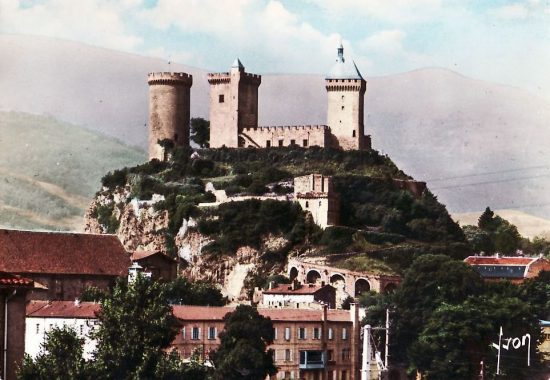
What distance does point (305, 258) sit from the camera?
354 feet

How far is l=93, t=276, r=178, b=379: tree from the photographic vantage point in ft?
203

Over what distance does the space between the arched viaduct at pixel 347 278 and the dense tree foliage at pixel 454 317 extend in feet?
11.6

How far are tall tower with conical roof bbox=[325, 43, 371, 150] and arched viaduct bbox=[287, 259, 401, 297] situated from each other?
19.0 metres

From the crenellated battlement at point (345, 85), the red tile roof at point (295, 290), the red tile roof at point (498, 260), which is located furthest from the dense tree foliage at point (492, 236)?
the red tile roof at point (295, 290)

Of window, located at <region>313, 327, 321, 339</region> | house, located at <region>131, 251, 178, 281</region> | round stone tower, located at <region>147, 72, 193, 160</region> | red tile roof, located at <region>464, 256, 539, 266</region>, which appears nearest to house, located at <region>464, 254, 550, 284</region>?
red tile roof, located at <region>464, 256, 539, 266</region>

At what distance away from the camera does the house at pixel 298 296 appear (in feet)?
303

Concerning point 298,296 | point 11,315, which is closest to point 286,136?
point 298,296

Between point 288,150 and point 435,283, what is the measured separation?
99.9ft

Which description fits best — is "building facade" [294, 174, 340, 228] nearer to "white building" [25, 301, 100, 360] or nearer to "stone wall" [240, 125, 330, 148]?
"stone wall" [240, 125, 330, 148]

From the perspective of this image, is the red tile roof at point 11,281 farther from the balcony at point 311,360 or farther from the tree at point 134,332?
the balcony at point 311,360

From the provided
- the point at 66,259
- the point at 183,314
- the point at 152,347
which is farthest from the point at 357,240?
the point at 152,347

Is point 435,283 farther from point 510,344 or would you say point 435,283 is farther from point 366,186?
point 366,186

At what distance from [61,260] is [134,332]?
3565 cm

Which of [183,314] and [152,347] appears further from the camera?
[183,314]
